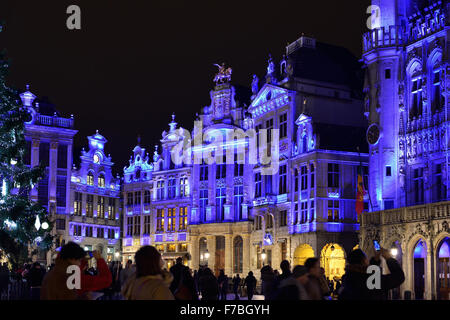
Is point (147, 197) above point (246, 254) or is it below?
above

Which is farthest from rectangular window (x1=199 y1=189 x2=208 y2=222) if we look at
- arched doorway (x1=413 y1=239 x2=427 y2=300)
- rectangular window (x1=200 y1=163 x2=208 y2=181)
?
arched doorway (x1=413 y1=239 x2=427 y2=300)

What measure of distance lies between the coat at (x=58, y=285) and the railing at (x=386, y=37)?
3270cm

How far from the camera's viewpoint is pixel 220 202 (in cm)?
5672

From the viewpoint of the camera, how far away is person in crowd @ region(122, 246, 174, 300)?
680 centimetres

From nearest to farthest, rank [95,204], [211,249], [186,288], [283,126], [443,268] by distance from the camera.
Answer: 1. [186,288]
2. [443,268]
3. [283,126]
4. [211,249]
5. [95,204]

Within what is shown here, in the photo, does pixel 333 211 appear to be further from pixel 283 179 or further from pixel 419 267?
pixel 419 267

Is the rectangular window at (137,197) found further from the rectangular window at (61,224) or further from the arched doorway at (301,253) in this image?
the arched doorway at (301,253)

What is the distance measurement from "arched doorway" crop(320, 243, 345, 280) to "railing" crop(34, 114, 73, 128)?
90.0 ft

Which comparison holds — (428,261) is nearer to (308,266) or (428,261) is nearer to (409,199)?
(409,199)

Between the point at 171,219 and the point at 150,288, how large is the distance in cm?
5492

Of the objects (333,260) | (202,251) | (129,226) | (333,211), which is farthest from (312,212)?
(129,226)

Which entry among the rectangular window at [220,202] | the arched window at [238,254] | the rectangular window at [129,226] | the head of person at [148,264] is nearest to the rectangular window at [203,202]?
the rectangular window at [220,202]

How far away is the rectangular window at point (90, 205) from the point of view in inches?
2594
